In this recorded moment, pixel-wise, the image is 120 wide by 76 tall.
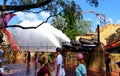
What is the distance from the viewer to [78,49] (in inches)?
1414

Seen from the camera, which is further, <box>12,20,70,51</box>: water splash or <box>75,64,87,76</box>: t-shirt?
<box>12,20,70,51</box>: water splash

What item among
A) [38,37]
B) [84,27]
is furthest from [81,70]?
[84,27]

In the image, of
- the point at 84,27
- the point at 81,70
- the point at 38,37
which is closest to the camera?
the point at 81,70

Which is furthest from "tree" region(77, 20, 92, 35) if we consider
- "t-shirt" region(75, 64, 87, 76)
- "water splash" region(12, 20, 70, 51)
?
"t-shirt" region(75, 64, 87, 76)

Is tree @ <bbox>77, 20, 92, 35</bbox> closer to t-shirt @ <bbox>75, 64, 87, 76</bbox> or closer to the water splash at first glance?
the water splash

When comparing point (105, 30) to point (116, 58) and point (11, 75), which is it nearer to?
point (116, 58)

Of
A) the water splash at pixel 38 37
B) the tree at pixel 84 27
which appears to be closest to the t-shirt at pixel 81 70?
the water splash at pixel 38 37

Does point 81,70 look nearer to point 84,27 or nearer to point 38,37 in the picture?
point 38,37

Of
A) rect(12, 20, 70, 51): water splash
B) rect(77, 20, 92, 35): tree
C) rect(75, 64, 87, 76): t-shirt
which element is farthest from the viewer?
rect(77, 20, 92, 35): tree

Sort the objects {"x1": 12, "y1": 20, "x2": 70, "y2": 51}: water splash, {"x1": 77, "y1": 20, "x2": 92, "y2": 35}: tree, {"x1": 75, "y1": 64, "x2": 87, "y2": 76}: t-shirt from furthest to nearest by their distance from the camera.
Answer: {"x1": 77, "y1": 20, "x2": 92, "y2": 35}: tree → {"x1": 12, "y1": 20, "x2": 70, "y2": 51}: water splash → {"x1": 75, "y1": 64, "x2": 87, "y2": 76}: t-shirt

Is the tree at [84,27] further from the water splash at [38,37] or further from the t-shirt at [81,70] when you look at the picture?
the t-shirt at [81,70]

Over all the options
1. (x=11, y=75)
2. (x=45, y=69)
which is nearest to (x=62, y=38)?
(x=11, y=75)

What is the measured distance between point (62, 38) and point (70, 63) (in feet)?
48.2

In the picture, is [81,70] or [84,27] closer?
[81,70]
